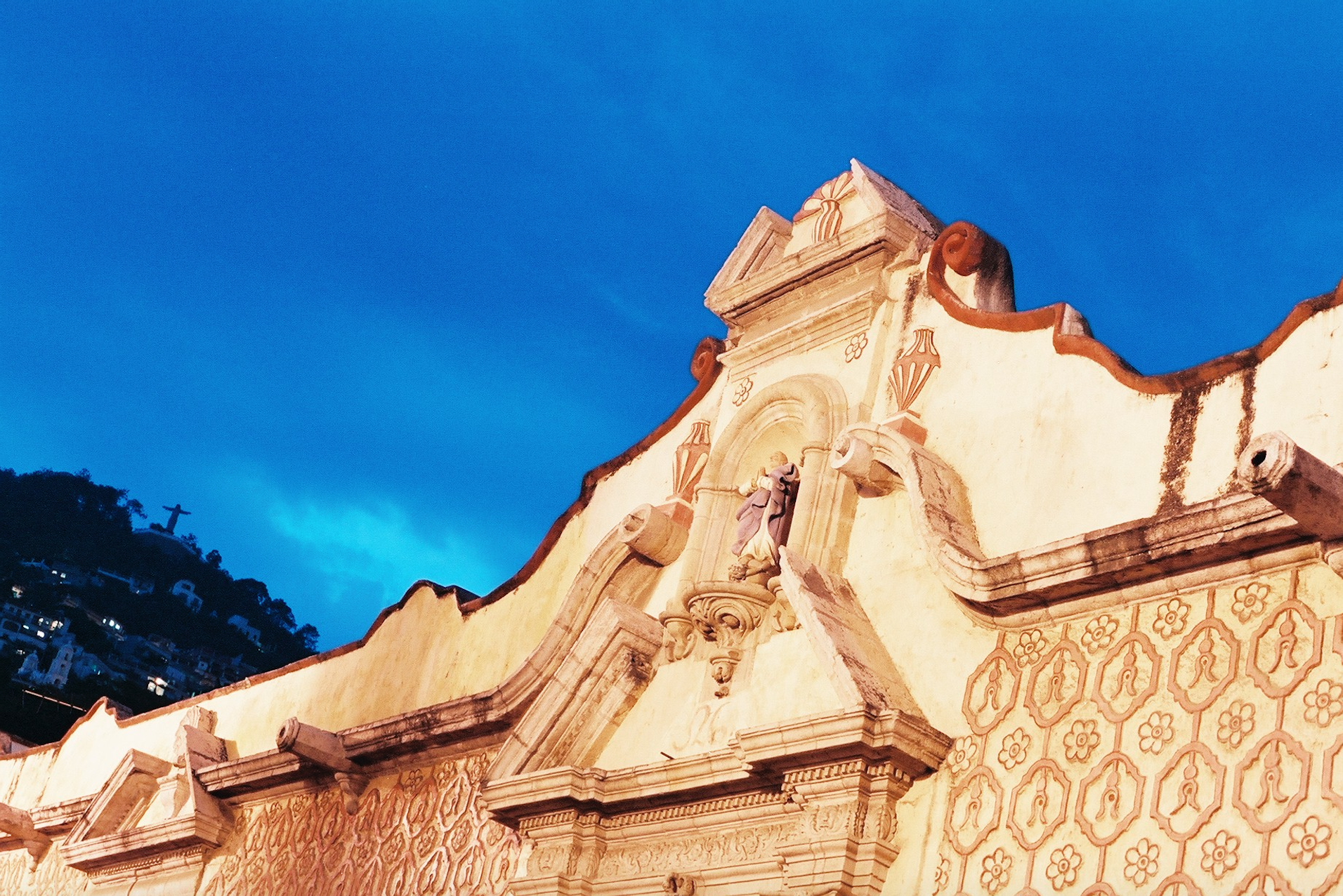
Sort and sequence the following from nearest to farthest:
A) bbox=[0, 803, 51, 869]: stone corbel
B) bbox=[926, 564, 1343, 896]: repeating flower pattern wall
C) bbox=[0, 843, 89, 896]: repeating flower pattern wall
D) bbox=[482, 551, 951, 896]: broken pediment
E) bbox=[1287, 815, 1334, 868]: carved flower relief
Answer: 1. bbox=[1287, 815, 1334, 868]: carved flower relief
2. bbox=[926, 564, 1343, 896]: repeating flower pattern wall
3. bbox=[482, 551, 951, 896]: broken pediment
4. bbox=[0, 843, 89, 896]: repeating flower pattern wall
5. bbox=[0, 803, 51, 869]: stone corbel

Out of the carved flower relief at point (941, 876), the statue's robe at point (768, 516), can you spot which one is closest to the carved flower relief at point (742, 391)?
the statue's robe at point (768, 516)

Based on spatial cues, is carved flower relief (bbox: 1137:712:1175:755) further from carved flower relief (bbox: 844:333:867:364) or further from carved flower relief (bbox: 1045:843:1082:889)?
carved flower relief (bbox: 844:333:867:364)

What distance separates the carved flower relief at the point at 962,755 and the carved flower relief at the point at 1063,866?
0.66 meters

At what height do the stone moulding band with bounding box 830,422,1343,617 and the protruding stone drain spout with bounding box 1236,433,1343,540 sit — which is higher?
the stone moulding band with bounding box 830,422,1343,617

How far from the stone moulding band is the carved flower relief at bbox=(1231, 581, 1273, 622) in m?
0.13

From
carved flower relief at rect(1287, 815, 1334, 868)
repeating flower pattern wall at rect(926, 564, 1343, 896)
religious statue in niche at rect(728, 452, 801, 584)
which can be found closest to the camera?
carved flower relief at rect(1287, 815, 1334, 868)

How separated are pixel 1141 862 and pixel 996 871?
0.70 m

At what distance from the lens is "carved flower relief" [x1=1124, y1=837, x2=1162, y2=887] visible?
6.21 m

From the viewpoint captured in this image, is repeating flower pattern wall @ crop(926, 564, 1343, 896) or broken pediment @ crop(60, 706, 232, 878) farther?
broken pediment @ crop(60, 706, 232, 878)

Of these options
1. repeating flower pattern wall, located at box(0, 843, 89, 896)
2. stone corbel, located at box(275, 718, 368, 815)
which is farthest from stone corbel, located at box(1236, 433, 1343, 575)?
repeating flower pattern wall, located at box(0, 843, 89, 896)

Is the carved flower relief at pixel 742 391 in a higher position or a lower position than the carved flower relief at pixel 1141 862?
higher

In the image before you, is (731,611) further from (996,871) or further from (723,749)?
(996,871)

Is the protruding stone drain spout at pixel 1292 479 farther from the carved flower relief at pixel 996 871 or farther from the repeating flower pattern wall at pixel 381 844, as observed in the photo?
the repeating flower pattern wall at pixel 381 844

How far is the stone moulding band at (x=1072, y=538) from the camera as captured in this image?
606 cm
